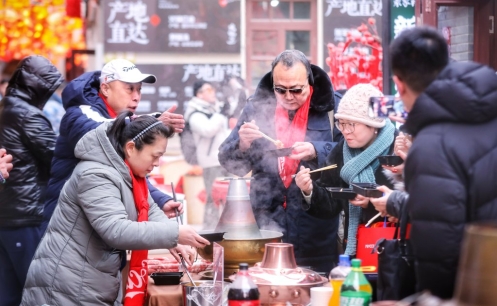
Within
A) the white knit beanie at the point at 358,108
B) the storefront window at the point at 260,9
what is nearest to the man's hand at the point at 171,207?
the white knit beanie at the point at 358,108

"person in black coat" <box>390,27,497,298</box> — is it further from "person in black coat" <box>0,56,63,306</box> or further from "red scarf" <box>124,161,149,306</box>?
"person in black coat" <box>0,56,63,306</box>

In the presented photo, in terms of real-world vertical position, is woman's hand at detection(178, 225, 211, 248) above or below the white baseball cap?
below

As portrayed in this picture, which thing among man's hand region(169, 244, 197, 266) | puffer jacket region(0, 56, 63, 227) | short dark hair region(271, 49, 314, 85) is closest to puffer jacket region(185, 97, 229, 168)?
puffer jacket region(0, 56, 63, 227)

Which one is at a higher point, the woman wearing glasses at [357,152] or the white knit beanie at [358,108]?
the white knit beanie at [358,108]

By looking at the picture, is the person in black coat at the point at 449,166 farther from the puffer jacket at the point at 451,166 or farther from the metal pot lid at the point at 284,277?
the metal pot lid at the point at 284,277

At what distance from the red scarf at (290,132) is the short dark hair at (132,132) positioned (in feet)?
3.11

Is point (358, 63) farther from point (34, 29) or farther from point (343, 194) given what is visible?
point (34, 29)

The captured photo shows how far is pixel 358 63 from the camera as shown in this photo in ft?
22.6

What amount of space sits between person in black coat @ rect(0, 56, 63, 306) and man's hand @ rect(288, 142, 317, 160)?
1.95 m

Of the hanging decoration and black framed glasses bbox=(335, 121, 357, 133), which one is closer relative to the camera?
black framed glasses bbox=(335, 121, 357, 133)

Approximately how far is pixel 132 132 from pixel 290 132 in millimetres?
1104

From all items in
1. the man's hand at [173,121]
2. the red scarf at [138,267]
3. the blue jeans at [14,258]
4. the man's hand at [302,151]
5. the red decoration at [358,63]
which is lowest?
the blue jeans at [14,258]

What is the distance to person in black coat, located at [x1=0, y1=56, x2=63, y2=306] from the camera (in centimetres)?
505

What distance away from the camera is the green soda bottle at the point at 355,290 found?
2.50 metres
